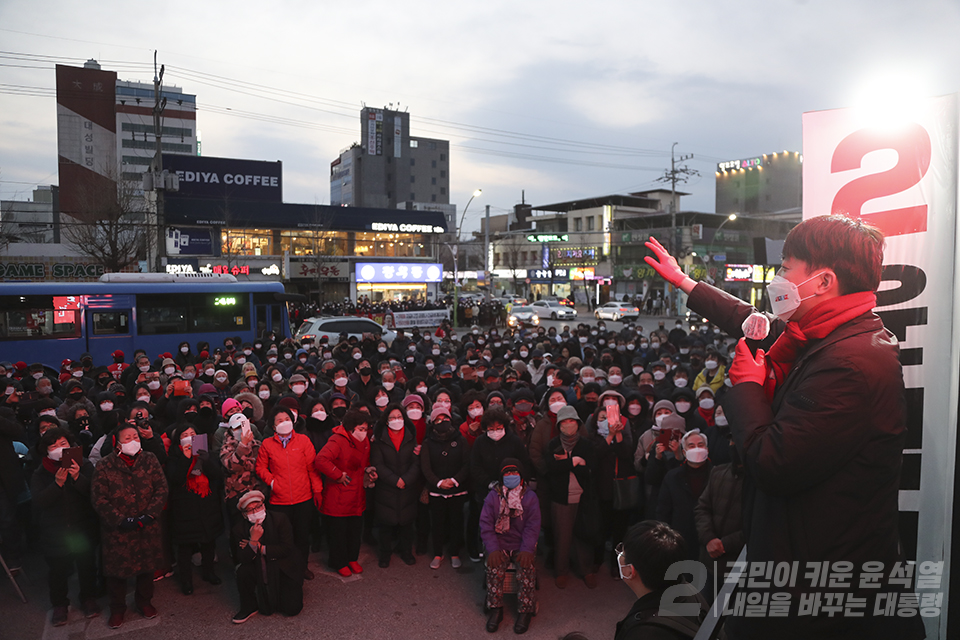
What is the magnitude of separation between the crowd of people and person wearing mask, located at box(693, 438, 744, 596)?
13mm

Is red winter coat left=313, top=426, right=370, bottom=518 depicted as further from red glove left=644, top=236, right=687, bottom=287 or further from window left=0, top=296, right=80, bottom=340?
window left=0, top=296, right=80, bottom=340

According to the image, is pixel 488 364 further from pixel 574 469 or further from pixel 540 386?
pixel 574 469

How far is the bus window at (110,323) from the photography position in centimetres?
1633

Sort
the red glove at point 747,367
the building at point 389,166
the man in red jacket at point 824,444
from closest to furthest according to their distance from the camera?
the man in red jacket at point 824,444
the red glove at point 747,367
the building at point 389,166

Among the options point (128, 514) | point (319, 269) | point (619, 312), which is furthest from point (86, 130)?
point (128, 514)

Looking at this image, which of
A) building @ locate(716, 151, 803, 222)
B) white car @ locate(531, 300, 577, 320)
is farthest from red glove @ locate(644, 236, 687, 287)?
building @ locate(716, 151, 803, 222)

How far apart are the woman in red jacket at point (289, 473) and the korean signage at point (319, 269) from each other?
41.8 m

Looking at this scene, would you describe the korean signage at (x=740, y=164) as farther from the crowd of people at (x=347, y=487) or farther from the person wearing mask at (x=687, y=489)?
the person wearing mask at (x=687, y=489)

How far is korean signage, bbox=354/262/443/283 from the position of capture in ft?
139

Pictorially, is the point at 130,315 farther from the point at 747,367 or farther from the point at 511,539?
the point at 747,367

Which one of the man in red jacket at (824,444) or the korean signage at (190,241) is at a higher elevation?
the korean signage at (190,241)

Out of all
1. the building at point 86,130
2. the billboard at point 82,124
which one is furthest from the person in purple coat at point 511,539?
the billboard at point 82,124

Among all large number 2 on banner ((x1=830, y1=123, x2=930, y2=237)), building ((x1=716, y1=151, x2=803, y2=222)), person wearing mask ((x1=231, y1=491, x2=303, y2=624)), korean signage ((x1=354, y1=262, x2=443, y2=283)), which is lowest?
person wearing mask ((x1=231, y1=491, x2=303, y2=624))

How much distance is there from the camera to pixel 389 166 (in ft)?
313
